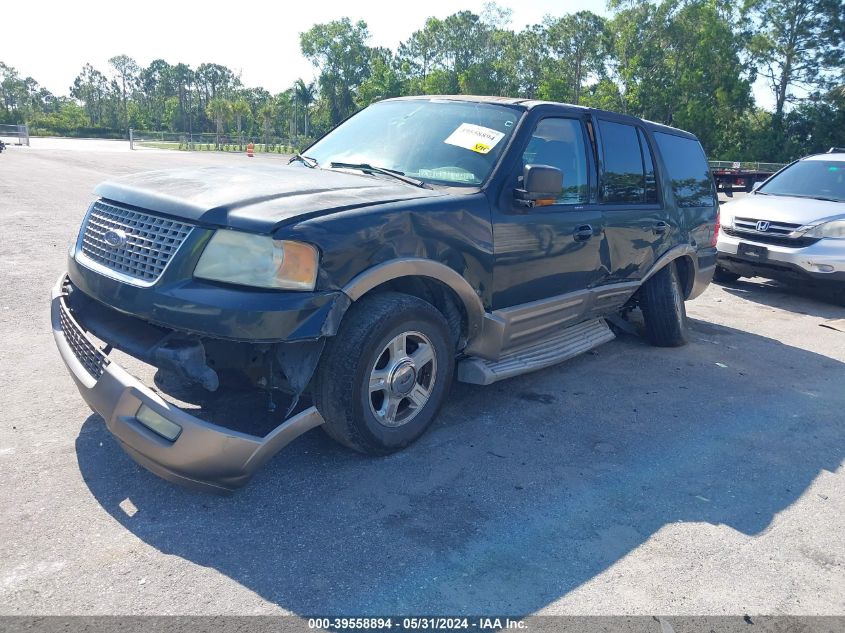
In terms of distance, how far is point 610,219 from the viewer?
484 cm

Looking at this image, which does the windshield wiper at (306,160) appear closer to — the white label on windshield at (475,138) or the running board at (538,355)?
the white label on windshield at (475,138)

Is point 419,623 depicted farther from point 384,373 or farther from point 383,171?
point 383,171

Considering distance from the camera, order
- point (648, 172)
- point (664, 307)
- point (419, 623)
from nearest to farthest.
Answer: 1. point (419, 623)
2. point (648, 172)
3. point (664, 307)

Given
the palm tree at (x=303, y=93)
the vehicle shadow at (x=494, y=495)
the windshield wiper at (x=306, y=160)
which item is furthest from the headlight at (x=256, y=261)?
the palm tree at (x=303, y=93)

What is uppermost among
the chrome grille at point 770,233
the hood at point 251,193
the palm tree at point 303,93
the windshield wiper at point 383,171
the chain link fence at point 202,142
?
the palm tree at point 303,93

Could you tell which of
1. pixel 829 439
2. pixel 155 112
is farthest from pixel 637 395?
pixel 155 112

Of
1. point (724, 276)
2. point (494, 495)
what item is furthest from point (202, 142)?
point (494, 495)

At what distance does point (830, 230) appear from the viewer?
7.95 meters

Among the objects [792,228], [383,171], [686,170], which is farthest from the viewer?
[792,228]

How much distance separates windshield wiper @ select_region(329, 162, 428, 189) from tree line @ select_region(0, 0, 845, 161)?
5371 centimetres

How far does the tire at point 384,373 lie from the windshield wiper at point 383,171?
0.80m

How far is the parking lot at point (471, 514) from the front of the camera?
8.34ft

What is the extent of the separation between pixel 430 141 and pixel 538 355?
5.14 ft

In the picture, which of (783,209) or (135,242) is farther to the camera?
(783,209)
